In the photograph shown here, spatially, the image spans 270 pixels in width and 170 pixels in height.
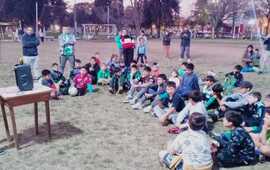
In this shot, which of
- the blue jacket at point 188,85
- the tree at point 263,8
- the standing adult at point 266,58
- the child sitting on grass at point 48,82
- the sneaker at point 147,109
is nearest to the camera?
the blue jacket at point 188,85

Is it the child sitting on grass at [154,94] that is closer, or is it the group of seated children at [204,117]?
the group of seated children at [204,117]

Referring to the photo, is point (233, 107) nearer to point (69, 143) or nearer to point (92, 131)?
point (92, 131)

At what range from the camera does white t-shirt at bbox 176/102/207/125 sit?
598cm

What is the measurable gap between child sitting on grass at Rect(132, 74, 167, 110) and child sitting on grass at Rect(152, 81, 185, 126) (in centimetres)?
20

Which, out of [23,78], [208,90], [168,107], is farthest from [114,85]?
[23,78]

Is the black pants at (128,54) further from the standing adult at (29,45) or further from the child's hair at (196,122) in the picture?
the child's hair at (196,122)

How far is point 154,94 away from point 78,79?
106 inches

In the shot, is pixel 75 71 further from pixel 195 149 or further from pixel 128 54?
pixel 195 149

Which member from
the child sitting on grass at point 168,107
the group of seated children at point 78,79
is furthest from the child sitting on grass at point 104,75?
the child sitting on grass at point 168,107

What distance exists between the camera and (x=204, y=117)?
14.5ft

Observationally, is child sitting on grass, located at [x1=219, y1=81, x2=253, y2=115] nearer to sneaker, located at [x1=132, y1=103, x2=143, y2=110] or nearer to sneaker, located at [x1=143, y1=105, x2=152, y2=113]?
sneaker, located at [x1=143, y1=105, x2=152, y2=113]

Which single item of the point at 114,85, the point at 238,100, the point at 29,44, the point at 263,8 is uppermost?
the point at 263,8

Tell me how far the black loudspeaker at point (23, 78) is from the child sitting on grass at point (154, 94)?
3.20 m

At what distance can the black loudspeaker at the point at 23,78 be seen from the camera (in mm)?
5543
